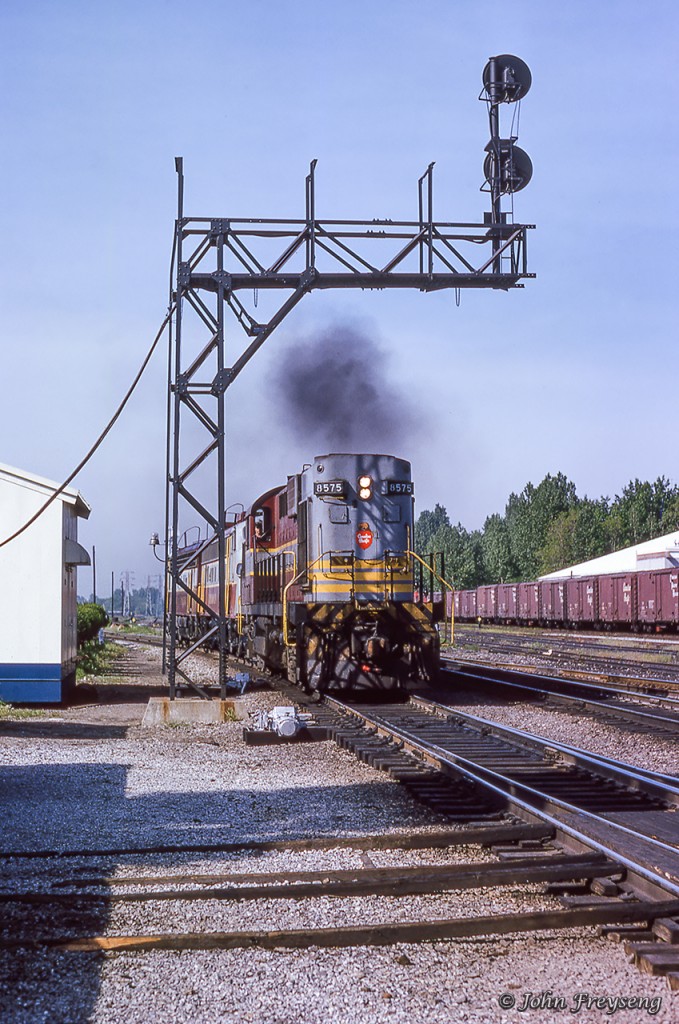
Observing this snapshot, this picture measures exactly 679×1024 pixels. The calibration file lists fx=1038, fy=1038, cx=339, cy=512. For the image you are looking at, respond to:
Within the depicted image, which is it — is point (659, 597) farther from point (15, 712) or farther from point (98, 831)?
point (98, 831)

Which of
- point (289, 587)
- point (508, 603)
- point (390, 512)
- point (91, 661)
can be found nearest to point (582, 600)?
point (508, 603)

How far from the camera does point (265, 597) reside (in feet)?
64.7

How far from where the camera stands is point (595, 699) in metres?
16.1

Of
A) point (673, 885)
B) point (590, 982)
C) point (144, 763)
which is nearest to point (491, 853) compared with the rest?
point (673, 885)

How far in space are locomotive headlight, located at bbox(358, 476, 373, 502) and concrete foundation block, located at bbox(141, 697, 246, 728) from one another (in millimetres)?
4196

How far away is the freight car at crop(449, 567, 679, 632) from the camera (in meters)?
39.0

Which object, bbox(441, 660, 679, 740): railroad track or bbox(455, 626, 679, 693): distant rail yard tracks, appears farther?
bbox(455, 626, 679, 693): distant rail yard tracks

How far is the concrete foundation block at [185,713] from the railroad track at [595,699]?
4.75 m

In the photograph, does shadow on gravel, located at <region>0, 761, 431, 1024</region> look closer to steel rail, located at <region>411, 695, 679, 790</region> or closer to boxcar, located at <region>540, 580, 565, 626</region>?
steel rail, located at <region>411, 695, 679, 790</region>

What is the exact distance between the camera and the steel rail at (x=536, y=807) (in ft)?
18.0

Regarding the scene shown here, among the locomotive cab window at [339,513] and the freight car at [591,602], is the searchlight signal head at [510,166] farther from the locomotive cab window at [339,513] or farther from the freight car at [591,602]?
the freight car at [591,602]

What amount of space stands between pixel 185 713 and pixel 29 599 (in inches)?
157

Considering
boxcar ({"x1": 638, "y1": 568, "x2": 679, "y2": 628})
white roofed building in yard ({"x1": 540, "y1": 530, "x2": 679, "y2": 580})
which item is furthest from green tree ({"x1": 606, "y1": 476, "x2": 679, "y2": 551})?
boxcar ({"x1": 638, "y1": 568, "x2": 679, "y2": 628})

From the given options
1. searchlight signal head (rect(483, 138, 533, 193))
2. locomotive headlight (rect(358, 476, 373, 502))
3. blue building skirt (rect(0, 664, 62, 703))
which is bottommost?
blue building skirt (rect(0, 664, 62, 703))
